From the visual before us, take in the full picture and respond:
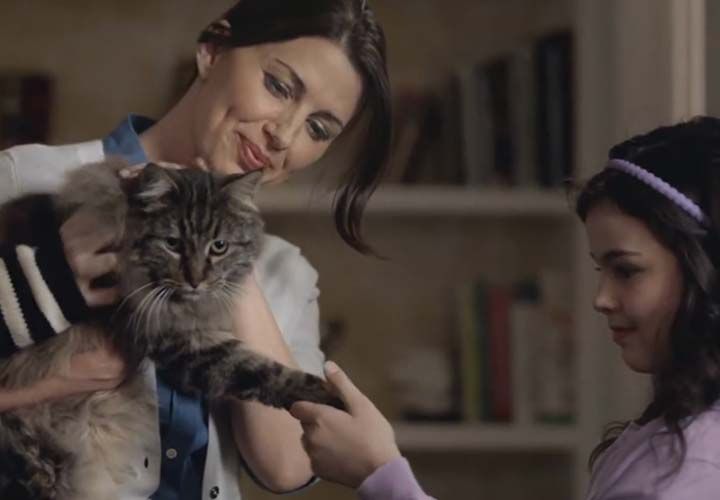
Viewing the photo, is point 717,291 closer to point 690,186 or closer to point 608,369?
point 690,186

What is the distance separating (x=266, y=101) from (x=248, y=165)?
0.09 metres

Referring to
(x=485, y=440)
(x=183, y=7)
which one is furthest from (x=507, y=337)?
(x=183, y=7)

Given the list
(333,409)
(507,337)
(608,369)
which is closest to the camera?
(333,409)

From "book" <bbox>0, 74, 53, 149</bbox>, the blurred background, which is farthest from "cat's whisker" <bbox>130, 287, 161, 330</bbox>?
"book" <bbox>0, 74, 53, 149</bbox>

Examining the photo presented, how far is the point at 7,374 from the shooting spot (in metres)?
1.39

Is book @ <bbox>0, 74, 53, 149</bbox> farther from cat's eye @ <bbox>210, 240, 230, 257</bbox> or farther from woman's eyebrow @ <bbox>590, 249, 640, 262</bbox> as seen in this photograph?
woman's eyebrow @ <bbox>590, 249, 640, 262</bbox>

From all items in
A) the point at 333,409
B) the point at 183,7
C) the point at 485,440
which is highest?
the point at 183,7

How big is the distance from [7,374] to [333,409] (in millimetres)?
387

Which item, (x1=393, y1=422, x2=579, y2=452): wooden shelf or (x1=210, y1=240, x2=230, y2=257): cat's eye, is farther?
(x1=393, y1=422, x2=579, y2=452): wooden shelf

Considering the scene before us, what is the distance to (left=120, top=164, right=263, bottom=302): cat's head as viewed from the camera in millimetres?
1370

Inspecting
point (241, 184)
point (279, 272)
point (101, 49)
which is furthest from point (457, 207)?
point (241, 184)

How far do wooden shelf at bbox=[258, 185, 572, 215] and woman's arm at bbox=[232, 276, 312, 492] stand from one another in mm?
1119

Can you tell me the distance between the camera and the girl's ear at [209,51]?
1557 mm

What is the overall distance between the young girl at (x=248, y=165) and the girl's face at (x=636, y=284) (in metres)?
0.38
